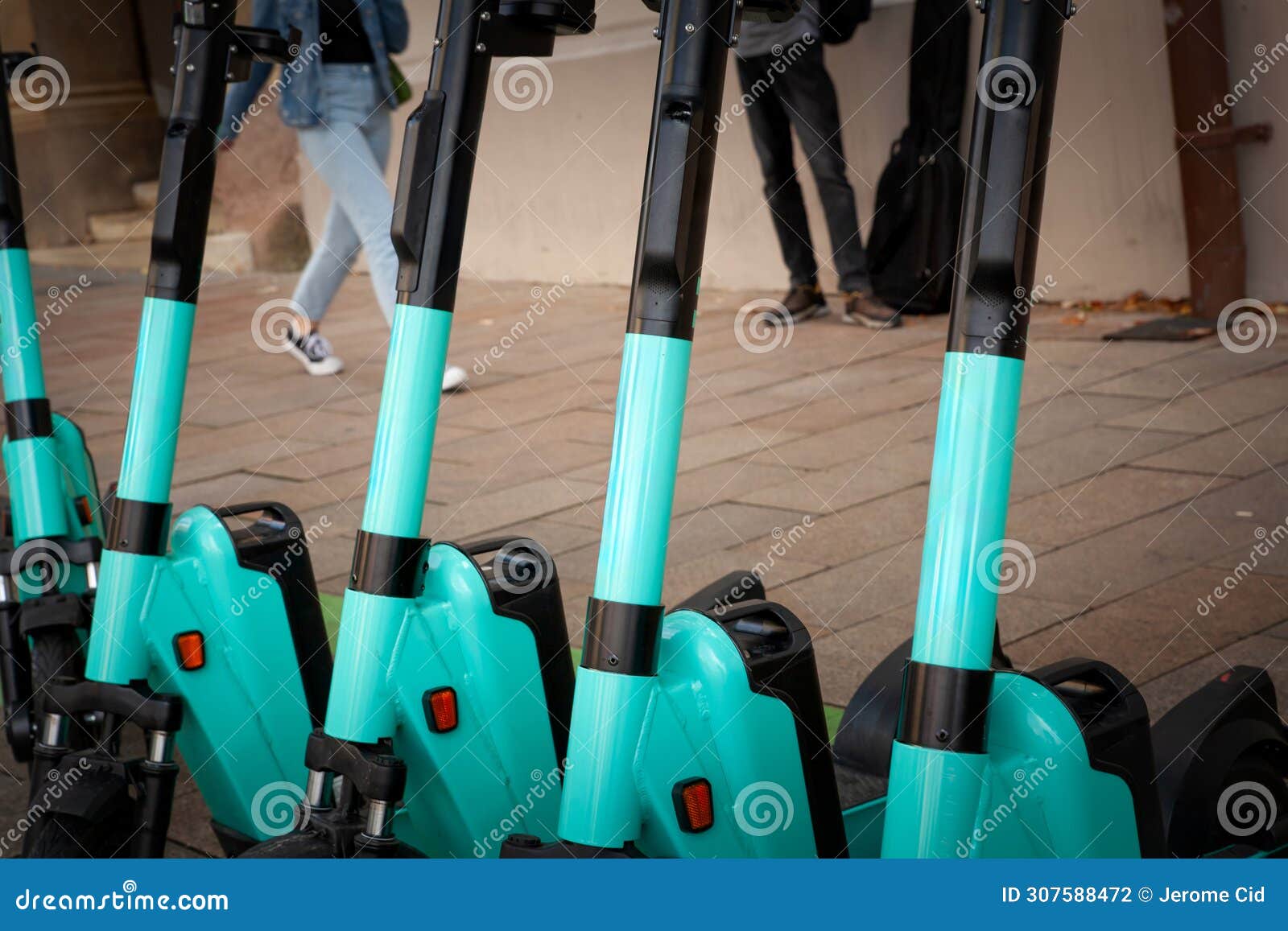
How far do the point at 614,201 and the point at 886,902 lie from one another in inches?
282

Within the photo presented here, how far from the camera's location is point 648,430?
5.35ft

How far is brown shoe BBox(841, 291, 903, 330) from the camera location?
6.58 meters

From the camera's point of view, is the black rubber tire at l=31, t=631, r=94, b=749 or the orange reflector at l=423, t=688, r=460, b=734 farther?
the black rubber tire at l=31, t=631, r=94, b=749

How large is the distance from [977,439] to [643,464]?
341mm

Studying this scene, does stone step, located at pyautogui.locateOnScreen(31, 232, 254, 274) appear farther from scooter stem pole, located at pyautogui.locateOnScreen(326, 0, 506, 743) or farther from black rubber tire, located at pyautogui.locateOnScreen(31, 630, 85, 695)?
scooter stem pole, located at pyautogui.locateOnScreen(326, 0, 506, 743)

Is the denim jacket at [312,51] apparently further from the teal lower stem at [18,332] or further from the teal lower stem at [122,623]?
the teal lower stem at [122,623]

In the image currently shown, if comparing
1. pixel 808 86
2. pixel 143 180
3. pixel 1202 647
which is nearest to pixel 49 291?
pixel 143 180

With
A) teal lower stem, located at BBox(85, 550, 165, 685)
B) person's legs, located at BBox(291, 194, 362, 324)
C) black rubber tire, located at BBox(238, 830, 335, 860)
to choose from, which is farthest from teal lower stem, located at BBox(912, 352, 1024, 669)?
person's legs, located at BBox(291, 194, 362, 324)

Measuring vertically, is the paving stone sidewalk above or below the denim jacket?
below

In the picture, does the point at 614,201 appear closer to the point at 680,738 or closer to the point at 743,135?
the point at 743,135

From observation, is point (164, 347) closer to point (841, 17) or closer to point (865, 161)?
point (841, 17)

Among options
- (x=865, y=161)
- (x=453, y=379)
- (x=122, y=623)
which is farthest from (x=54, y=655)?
(x=865, y=161)

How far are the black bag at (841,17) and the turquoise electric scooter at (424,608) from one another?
4823mm

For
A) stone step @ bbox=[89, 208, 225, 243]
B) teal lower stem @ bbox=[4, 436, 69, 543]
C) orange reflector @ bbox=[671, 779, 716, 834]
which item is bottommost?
orange reflector @ bbox=[671, 779, 716, 834]
